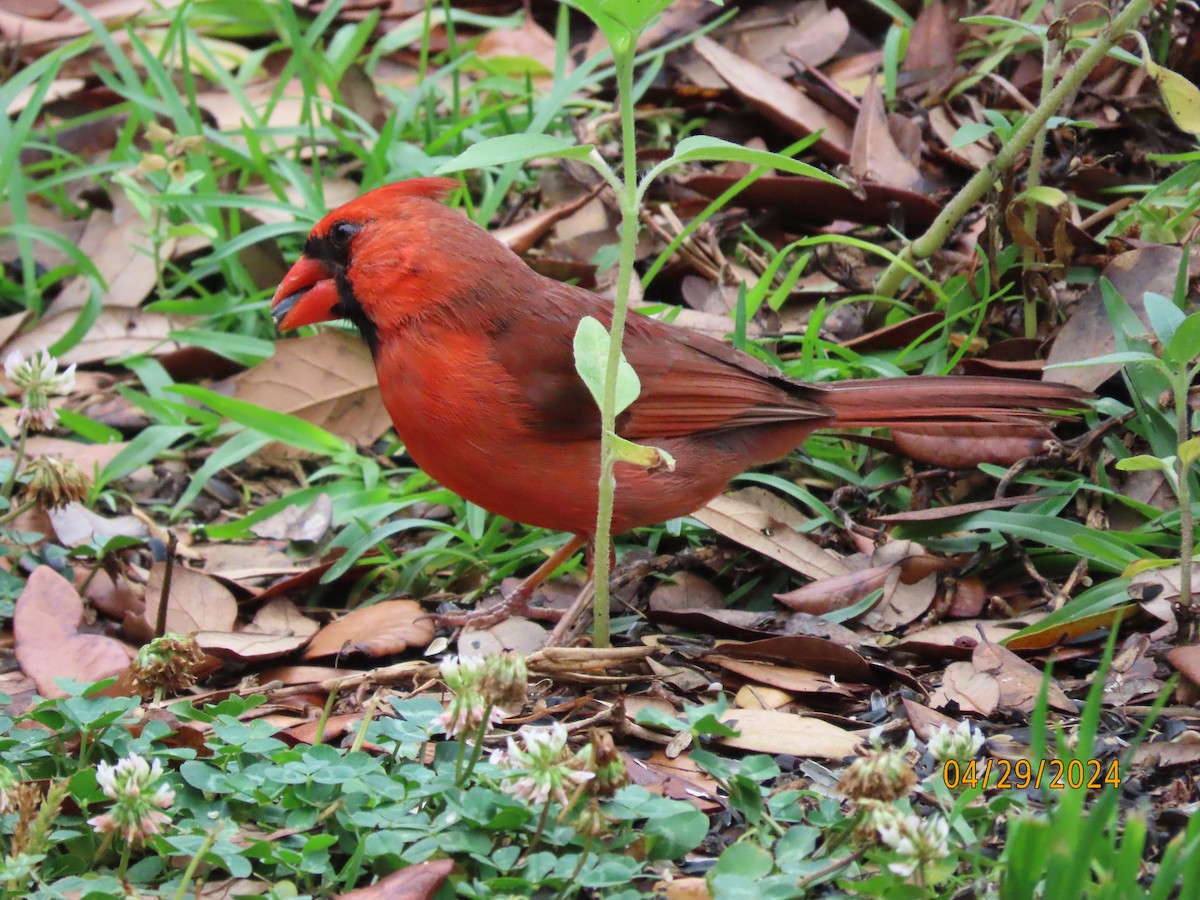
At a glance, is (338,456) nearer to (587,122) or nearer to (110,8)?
(587,122)

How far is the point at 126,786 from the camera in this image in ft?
6.75

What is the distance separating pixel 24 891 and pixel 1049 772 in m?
1.72

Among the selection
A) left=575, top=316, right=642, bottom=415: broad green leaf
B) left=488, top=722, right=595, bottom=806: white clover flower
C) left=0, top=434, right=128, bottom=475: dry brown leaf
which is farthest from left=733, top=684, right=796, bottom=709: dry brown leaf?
left=0, top=434, right=128, bottom=475: dry brown leaf

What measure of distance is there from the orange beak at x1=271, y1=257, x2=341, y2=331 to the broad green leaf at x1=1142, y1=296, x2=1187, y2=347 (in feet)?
6.69

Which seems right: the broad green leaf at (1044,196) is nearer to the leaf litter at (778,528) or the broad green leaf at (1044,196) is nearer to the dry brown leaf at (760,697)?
the leaf litter at (778,528)

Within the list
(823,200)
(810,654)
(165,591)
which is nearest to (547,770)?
Answer: (810,654)

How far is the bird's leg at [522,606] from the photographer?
3438mm

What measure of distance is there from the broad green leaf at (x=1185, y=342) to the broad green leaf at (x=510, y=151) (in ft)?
4.21

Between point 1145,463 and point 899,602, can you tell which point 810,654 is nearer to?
point 899,602

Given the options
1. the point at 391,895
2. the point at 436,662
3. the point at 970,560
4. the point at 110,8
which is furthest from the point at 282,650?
the point at 110,8

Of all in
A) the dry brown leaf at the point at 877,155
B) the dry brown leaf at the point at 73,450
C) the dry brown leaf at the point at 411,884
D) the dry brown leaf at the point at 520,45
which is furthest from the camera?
the dry brown leaf at the point at 520,45

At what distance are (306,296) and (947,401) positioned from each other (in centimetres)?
173

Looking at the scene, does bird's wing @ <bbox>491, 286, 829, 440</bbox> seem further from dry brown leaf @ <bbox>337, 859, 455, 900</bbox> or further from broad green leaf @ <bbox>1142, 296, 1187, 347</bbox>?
dry brown leaf @ <bbox>337, 859, 455, 900</bbox>

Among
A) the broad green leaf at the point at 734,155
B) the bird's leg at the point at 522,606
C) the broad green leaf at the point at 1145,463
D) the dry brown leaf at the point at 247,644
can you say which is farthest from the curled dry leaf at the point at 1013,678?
the dry brown leaf at the point at 247,644
